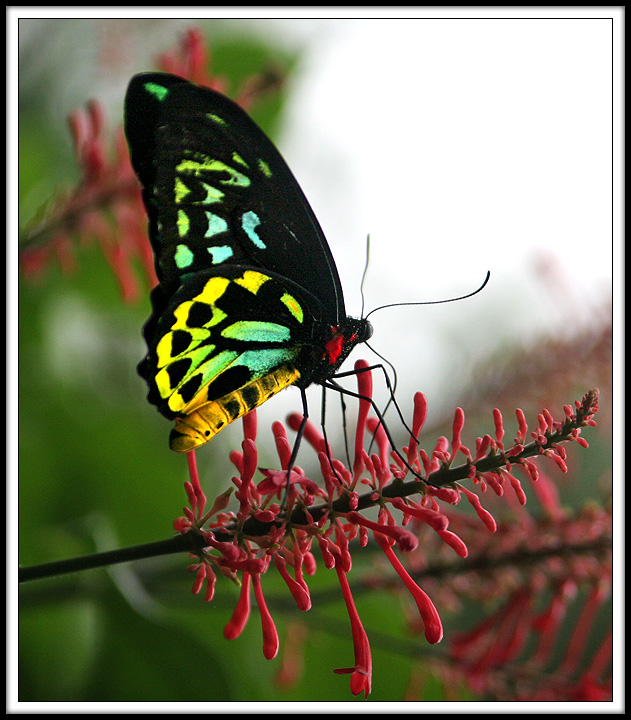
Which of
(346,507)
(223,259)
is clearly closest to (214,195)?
(223,259)

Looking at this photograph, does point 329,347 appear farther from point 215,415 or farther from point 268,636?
point 268,636

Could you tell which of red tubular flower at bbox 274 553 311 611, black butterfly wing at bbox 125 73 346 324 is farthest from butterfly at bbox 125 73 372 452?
red tubular flower at bbox 274 553 311 611

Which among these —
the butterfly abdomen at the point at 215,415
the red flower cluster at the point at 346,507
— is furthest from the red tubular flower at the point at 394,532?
the butterfly abdomen at the point at 215,415

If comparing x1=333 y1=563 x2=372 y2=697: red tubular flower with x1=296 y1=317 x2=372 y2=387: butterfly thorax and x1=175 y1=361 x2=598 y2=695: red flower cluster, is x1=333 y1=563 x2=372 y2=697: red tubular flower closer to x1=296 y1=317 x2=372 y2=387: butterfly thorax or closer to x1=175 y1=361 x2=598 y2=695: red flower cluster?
x1=175 y1=361 x2=598 y2=695: red flower cluster

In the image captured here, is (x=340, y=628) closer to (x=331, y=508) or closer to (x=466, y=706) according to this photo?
(x=466, y=706)

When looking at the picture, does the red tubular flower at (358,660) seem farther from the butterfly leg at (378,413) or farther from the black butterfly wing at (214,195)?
the black butterfly wing at (214,195)
